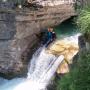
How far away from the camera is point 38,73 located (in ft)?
40.8

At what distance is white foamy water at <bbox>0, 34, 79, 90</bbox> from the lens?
11843 mm

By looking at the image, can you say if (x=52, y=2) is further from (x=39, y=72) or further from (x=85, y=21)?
(x=85, y=21)

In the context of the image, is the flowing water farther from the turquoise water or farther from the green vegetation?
the green vegetation

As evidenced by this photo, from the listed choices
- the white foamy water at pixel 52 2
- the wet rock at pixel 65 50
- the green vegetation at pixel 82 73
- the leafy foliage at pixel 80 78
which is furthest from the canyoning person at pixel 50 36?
the leafy foliage at pixel 80 78

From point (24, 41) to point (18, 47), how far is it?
1.21 feet

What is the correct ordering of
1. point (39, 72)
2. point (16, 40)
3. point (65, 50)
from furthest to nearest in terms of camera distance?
point (16, 40) < point (39, 72) < point (65, 50)

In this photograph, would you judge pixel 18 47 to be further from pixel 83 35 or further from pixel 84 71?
pixel 84 71

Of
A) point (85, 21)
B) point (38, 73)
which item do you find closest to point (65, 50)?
point (38, 73)

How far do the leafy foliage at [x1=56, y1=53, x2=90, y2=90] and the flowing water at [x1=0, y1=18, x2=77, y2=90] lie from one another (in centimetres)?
321

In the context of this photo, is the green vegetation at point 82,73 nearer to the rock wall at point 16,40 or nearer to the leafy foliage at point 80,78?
the leafy foliage at point 80,78

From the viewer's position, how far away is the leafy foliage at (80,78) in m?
7.78

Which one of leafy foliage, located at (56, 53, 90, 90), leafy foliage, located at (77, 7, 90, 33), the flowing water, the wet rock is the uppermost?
leafy foliage, located at (77, 7, 90, 33)

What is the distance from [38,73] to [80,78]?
4.66 metres

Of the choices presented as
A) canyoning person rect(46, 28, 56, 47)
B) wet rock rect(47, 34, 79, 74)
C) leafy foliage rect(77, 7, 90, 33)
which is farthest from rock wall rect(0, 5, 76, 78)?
leafy foliage rect(77, 7, 90, 33)
